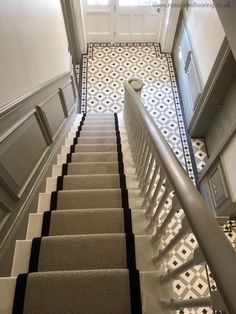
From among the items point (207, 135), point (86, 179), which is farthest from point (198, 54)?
point (86, 179)

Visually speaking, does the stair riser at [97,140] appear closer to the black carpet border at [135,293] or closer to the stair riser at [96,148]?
the stair riser at [96,148]

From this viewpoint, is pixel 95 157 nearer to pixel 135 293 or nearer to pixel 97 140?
pixel 97 140

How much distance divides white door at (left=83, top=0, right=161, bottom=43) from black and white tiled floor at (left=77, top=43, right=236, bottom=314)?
0.57 feet

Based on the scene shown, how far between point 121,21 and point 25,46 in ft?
13.4

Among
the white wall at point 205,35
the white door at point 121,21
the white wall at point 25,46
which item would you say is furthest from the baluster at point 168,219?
the white door at point 121,21

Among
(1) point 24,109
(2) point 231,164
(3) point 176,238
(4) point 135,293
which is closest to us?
(3) point 176,238

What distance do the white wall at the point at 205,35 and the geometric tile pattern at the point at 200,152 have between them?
0.95 metres

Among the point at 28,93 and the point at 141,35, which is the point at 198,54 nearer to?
the point at 141,35

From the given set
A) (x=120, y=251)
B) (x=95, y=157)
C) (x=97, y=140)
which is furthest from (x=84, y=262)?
(x=97, y=140)

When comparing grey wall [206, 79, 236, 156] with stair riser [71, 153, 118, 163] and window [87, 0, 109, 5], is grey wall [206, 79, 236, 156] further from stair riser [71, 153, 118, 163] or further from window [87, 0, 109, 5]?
window [87, 0, 109, 5]

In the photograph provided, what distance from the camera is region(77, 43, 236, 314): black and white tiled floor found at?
15.0 feet

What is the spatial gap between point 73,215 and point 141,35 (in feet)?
16.9

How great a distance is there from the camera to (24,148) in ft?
6.66

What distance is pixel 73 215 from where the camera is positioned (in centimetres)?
179
